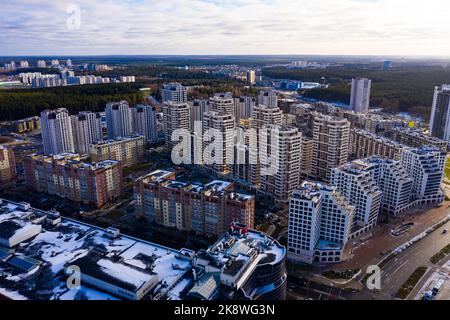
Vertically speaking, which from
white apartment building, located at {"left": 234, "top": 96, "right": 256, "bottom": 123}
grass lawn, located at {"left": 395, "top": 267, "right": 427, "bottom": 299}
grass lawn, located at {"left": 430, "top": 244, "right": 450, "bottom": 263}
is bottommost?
grass lawn, located at {"left": 395, "top": 267, "right": 427, "bottom": 299}

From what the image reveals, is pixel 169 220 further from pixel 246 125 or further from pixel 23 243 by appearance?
pixel 246 125

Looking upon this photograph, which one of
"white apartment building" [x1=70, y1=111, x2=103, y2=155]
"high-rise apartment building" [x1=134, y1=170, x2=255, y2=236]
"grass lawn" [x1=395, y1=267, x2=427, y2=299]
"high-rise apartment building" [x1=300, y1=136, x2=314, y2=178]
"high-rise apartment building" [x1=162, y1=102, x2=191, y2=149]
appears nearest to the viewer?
"grass lawn" [x1=395, y1=267, x2=427, y2=299]

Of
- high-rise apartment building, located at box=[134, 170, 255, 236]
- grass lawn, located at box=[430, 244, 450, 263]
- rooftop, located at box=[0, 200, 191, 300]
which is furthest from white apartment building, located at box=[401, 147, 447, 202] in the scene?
rooftop, located at box=[0, 200, 191, 300]

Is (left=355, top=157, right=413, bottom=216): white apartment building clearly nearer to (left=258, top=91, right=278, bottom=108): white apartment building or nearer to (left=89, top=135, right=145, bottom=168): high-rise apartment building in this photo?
(left=89, top=135, right=145, bottom=168): high-rise apartment building

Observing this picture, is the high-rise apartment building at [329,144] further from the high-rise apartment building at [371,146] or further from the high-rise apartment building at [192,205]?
the high-rise apartment building at [192,205]

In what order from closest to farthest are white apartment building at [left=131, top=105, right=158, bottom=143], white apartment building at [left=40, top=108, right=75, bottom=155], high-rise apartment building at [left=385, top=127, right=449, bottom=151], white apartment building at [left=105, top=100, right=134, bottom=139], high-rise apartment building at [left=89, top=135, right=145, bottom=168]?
high-rise apartment building at [left=385, top=127, right=449, bottom=151] → high-rise apartment building at [left=89, top=135, right=145, bottom=168] → white apartment building at [left=40, top=108, right=75, bottom=155] → white apartment building at [left=105, top=100, right=134, bottom=139] → white apartment building at [left=131, top=105, right=158, bottom=143]

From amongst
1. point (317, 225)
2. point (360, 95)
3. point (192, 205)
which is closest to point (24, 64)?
point (360, 95)

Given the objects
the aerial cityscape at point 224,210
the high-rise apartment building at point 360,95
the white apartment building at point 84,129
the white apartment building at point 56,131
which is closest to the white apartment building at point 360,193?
the aerial cityscape at point 224,210

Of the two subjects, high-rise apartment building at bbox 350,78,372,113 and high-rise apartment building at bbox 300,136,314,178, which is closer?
high-rise apartment building at bbox 300,136,314,178

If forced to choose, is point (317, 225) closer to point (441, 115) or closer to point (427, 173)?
point (427, 173)
